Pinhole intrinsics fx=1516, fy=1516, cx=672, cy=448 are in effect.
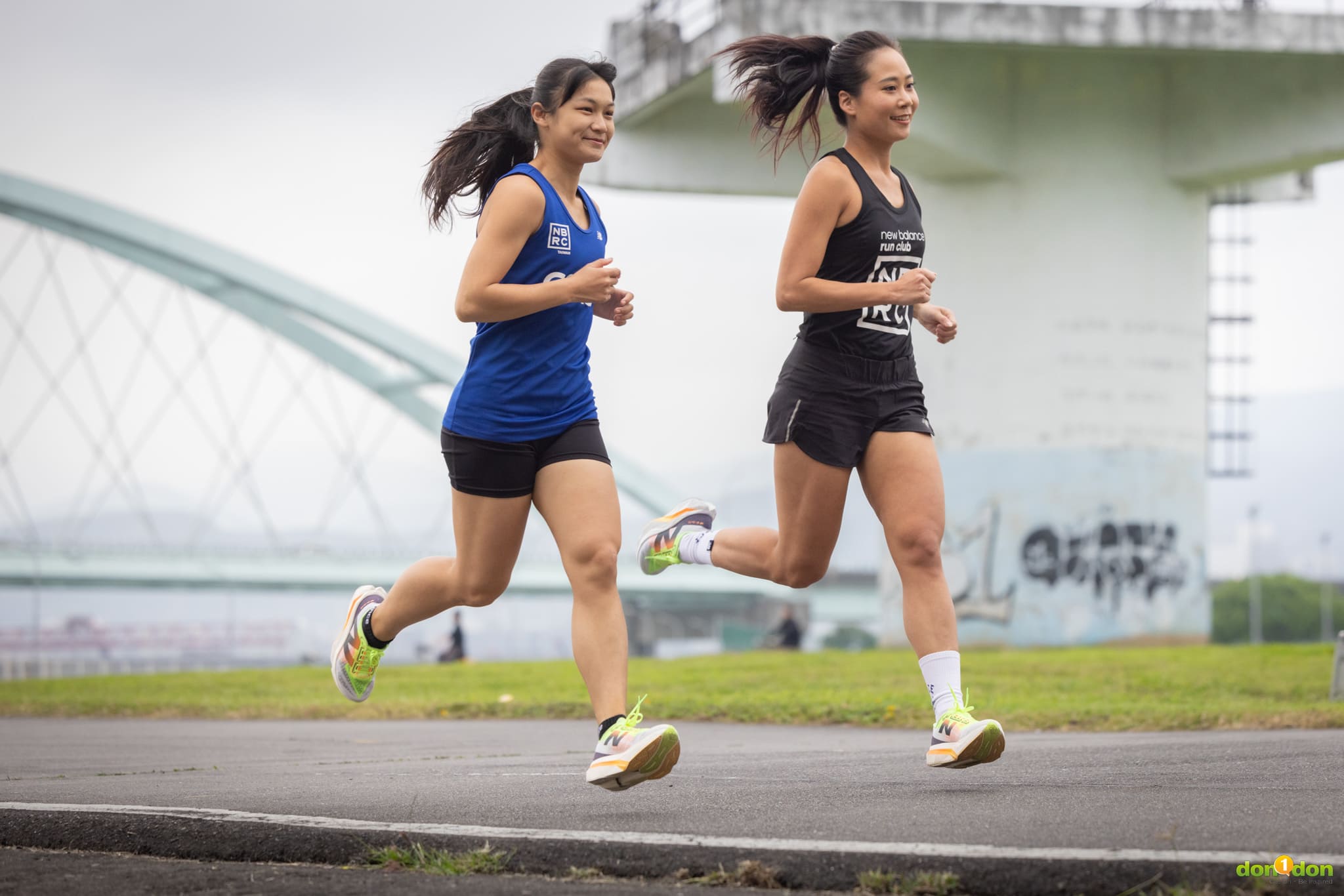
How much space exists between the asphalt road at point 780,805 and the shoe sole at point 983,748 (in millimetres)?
77

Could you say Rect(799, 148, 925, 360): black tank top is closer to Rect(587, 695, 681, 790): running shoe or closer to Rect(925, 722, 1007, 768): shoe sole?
Rect(925, 722, 1007, 768): shoe sole

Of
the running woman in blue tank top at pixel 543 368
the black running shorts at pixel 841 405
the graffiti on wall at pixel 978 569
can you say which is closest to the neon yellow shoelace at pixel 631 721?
the running woman in blue tank top at pixel 543 368

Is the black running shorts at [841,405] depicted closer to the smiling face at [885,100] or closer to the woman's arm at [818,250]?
the woman's arm at [818,250]

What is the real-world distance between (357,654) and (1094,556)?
1828cm

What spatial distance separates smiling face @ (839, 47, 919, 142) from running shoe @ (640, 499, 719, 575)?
169 centimetres

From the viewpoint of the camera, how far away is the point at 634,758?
371 cm

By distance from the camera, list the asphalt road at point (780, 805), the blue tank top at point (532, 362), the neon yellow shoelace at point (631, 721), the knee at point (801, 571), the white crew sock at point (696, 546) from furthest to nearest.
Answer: the white crew sock at point (696, 546), the knee at point (801, 571), the blue tank top at point (532, 362), the neon yellow shoelace at point (631, 721), the asphalt road at point (780, 805)

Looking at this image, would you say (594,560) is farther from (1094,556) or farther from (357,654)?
(1094,556)

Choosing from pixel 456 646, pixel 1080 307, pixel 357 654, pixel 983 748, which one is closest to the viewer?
pixel 983 748

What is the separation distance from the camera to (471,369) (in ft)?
14.2

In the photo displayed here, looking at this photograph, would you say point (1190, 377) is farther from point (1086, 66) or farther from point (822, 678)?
point (822, 678)

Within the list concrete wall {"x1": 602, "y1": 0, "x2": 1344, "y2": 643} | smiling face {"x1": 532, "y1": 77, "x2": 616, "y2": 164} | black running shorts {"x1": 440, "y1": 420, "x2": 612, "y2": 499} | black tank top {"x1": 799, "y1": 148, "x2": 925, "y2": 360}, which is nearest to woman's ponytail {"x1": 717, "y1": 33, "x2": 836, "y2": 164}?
black tank top {"x1": 799, "y1": 148, "x2": 925, "y2": 360}

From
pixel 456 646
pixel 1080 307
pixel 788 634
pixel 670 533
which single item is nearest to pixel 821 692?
pixel 670 533

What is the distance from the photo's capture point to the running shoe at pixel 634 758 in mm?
3715
